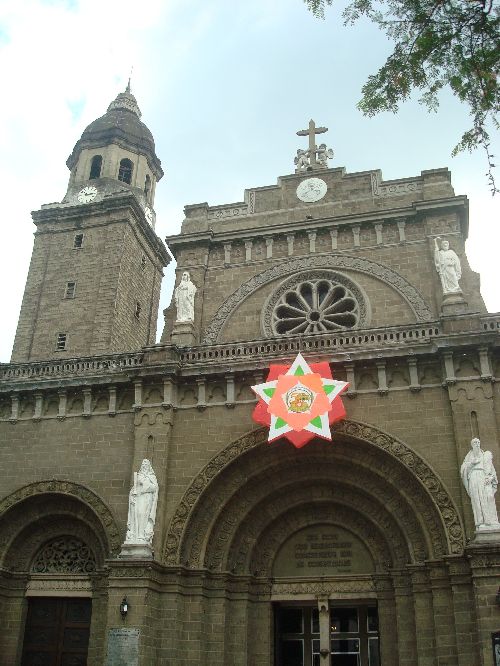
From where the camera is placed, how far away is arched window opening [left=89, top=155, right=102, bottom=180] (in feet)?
111

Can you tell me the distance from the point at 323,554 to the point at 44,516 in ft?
28.3

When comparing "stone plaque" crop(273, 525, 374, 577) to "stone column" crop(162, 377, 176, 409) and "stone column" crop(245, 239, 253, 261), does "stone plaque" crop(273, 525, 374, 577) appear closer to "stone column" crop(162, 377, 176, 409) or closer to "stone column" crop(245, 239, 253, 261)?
"stone column" crop(162, 377, 176, 409)

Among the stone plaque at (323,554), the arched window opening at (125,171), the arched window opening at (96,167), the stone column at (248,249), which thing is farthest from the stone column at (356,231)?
the arched window opening at (96,167)

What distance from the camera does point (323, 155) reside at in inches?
1092

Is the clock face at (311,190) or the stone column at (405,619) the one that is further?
the clock face at (311,190)

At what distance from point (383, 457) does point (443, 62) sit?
1216 cm

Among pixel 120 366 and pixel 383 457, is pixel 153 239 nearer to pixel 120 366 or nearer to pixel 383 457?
pixel 120 366

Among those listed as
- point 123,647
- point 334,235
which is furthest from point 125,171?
point 123,647

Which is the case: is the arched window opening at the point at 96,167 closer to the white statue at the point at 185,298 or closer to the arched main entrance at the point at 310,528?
the white statue at the point at 185,298

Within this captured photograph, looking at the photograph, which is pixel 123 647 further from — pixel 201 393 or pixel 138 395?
pixel 201 393

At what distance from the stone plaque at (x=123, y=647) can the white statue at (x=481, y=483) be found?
9.10 m

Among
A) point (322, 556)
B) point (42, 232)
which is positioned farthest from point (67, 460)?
point (42, 232)

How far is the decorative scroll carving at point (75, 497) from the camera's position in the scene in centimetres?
2024

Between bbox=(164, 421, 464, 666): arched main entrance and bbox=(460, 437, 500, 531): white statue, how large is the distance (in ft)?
3.35
